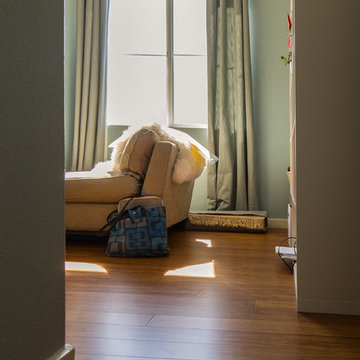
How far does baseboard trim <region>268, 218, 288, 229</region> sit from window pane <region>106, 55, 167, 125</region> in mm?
1493

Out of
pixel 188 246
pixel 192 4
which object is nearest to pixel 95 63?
pixel 192 4

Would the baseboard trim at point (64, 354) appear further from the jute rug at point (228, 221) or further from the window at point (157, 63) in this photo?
the window at point (157, 63)

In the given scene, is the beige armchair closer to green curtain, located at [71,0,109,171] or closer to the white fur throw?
the white fur throw

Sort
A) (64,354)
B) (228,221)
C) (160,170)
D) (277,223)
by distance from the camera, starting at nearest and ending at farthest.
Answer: (64,354), (160,170), (228,221), (277,223)

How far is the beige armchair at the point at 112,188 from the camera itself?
10.3ft

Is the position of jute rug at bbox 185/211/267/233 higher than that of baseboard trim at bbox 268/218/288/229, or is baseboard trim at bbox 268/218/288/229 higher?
jute rug at bbox 185/211/267/233

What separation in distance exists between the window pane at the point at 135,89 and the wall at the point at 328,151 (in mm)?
3136

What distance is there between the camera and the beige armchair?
315cm

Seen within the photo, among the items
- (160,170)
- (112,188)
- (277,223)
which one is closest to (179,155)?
(160,170)

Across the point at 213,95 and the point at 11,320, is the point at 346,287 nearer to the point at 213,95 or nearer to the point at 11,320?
the point at 11,320

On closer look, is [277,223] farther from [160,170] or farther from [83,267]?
[83,267]

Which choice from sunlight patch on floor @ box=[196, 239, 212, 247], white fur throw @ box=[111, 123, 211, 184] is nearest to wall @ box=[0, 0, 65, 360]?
white fur throw @ box=[111, 123, 211, 184]

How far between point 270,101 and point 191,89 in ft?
2.64

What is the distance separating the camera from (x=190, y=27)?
15.6 feet
